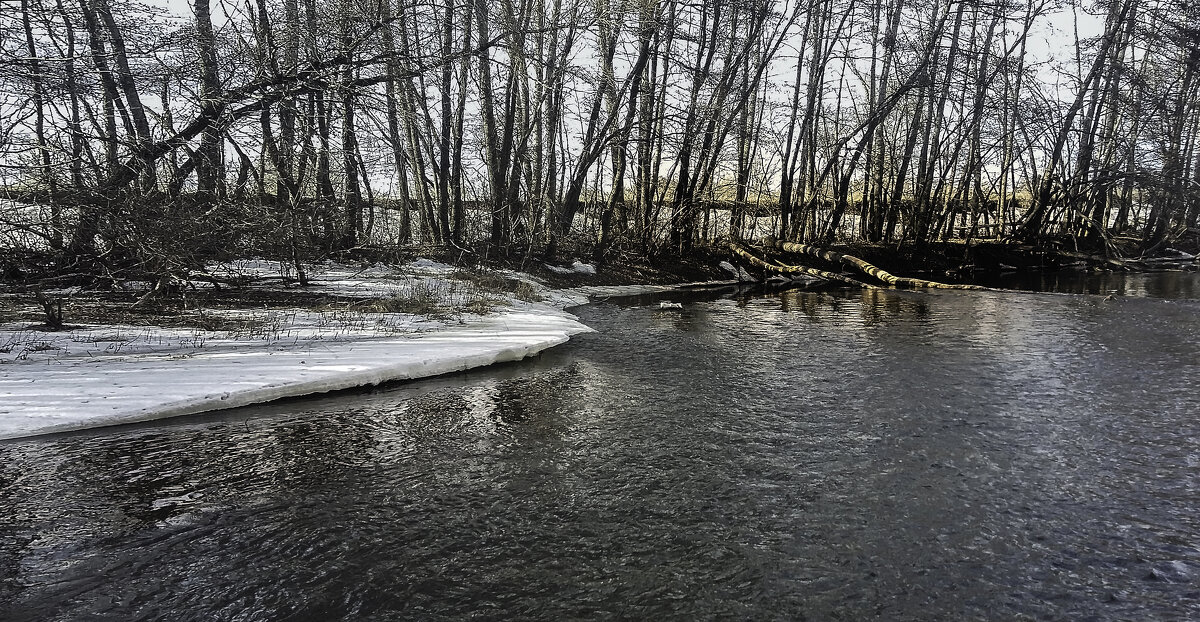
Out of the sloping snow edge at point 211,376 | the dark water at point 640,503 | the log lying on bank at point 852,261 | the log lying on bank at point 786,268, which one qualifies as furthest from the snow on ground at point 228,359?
the log lying on bank at point 786,268

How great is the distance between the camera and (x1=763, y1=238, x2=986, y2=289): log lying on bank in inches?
706

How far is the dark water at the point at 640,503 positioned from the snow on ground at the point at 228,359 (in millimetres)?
266

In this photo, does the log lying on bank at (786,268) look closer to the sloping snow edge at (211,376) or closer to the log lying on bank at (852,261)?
the log lying on bank at (852,261)

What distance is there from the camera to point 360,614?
362 cm

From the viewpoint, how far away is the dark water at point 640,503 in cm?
377

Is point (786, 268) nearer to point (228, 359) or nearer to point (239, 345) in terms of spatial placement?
point (239, 345)

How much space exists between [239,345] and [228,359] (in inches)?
26.7

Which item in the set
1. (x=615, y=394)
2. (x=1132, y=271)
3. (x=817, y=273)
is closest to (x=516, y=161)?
(x=817, y=273)

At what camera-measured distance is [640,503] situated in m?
4.88

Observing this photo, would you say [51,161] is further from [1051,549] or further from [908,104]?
[908,104]

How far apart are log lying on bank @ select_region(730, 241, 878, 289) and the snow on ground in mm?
10135

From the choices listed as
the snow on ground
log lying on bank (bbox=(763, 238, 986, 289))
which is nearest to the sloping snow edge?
the snow on ground

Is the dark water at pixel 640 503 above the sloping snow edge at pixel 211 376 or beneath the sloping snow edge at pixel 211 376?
beneath

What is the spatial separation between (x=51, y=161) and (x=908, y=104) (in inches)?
982
